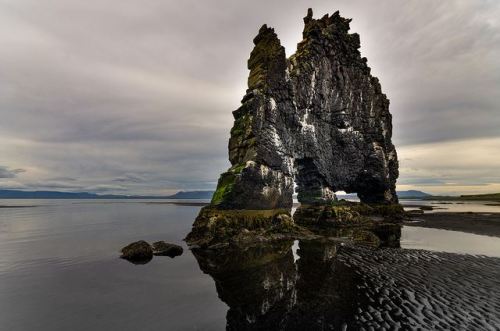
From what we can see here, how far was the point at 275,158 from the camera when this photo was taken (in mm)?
47875

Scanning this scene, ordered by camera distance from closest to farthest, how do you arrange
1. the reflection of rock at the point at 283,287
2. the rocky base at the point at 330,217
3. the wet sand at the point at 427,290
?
the wet sand at the point at 427,290 → the reflection of rock at the point at 283,287 → the rocky base at the point at 330,217

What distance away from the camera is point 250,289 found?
2075cm

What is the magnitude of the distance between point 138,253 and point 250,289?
56.8 ft

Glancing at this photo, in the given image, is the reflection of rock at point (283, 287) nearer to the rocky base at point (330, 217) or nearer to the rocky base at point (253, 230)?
the rocky base at point (253, 230)

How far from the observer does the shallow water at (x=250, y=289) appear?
15961 mm

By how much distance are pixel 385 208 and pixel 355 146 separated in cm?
1921

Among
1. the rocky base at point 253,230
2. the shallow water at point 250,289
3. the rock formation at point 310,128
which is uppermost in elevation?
the rock formation at point 310,128

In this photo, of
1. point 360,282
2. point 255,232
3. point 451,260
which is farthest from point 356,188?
point 360,282

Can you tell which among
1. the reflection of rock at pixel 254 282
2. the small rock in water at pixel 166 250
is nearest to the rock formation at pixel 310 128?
the small rock in water at pixel 166 250

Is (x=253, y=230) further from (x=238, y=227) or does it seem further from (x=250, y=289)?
(x=250, y=289)

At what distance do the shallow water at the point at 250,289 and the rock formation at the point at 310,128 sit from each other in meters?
13.7

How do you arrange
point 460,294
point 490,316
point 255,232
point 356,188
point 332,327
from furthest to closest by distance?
point 356,188, point 255,232, point 460,294, point 490,316, point 332,327

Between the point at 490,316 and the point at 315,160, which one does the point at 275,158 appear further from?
the point at 490,316

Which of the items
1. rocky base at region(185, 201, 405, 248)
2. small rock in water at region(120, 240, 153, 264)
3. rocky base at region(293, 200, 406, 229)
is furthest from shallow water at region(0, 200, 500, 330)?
rocky base at region(293, 200, 406, 229)
